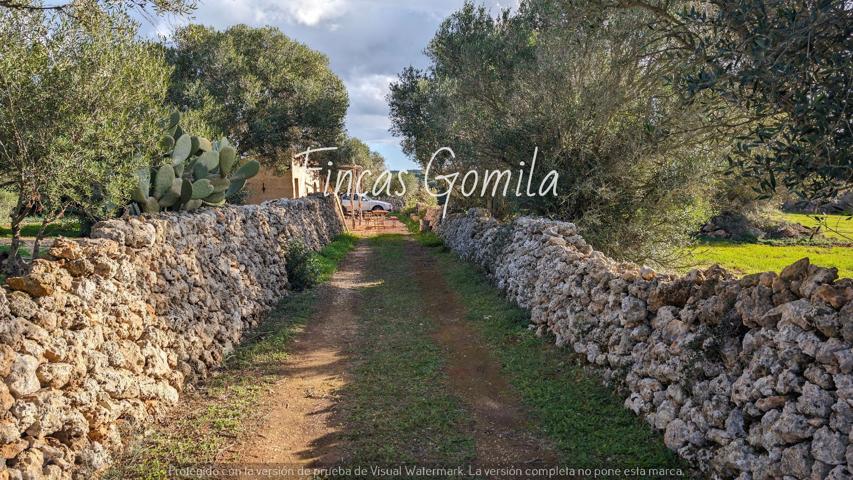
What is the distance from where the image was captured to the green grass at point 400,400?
5.30 metres

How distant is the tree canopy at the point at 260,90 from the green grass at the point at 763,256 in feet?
51.1

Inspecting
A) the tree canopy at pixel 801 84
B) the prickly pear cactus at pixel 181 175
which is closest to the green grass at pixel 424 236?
the prickly pear cactus at pixel 181 175

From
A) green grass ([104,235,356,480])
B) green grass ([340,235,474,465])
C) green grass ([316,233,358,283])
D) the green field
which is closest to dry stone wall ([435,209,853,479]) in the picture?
green grass ([340,235,474,465])

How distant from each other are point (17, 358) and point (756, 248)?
23471mm

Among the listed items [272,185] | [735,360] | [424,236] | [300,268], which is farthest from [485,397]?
[272,185]

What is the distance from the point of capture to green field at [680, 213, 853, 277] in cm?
1541

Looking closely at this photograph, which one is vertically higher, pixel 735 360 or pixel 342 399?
pixel 735 360

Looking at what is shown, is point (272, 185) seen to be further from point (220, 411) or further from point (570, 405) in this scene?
point (570, 405)

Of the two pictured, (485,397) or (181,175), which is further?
(181,175)

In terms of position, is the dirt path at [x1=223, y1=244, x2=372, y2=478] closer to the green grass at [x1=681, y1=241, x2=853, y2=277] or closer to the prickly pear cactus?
the prickly pear cactus

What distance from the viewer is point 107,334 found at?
18.5 ft

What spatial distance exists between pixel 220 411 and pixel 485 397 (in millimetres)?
2782

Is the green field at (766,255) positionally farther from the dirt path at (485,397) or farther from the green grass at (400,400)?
the green grass at (400,400)

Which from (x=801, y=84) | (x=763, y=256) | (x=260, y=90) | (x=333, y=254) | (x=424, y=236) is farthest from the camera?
(x=424, y=236)
